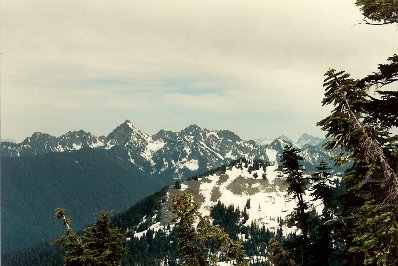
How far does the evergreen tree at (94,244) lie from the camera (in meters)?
26.3

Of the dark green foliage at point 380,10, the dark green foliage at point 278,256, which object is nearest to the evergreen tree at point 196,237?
the dark green foliage at point 278,256

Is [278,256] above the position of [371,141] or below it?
below

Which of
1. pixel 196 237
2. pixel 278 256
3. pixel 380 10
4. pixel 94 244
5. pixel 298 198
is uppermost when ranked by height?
pixel 380 10

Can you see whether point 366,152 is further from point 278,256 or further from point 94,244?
point 94,244

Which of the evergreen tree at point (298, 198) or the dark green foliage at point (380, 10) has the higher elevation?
the dark green foliage at point (380, 10)

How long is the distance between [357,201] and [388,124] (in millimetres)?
6656

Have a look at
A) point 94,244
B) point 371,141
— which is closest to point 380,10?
point 371,141

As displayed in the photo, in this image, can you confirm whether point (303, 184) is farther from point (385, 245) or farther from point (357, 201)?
point (385, 245)

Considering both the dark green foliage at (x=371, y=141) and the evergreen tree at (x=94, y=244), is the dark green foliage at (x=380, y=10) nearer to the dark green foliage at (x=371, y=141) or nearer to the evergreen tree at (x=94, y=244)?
the dark green foliage at (x=371, y=141)

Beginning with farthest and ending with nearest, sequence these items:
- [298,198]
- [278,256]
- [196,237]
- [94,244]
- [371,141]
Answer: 1. [298,198]
2. [94,244]
3. [278,256]
4. [196,237]
5. [371,141]

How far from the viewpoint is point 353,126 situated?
14.5 metres

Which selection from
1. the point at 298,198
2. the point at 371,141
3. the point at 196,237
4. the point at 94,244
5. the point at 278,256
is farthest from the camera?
the point at 298,198

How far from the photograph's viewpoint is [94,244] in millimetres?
29109

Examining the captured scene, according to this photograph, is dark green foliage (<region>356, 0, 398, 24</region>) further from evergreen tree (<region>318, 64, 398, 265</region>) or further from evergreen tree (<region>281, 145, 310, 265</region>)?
evergreen tree (<region>281, 145, 310, 265</region>)
